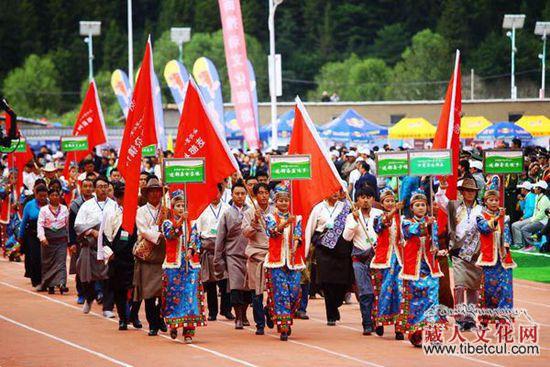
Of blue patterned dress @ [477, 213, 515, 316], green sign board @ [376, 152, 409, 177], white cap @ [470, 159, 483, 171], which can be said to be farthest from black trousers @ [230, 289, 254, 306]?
white cap @ [470, 159, 483, 171]

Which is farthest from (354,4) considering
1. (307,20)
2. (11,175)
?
(11,175)

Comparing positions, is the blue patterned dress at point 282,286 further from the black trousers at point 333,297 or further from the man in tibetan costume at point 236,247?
the black trousers at point 333,297

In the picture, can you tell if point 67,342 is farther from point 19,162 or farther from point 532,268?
point 19,162

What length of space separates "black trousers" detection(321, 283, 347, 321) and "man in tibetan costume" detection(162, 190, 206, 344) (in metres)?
1.95

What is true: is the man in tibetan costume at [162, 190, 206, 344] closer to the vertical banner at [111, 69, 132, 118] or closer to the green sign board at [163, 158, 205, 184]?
the green sign board at [163, 158, 205, 184]

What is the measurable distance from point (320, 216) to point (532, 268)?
7.14m

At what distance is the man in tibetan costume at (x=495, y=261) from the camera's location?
14.7 meters

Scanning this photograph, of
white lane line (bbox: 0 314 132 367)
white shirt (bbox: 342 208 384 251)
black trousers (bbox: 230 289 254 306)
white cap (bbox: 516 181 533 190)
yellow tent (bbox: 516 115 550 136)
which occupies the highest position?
yellow tent (bbox: 516 115 550 136)

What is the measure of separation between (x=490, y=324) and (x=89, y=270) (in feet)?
17.2

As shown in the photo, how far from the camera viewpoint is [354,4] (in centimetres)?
11056

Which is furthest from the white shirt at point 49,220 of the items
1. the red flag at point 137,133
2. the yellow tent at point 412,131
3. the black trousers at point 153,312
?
the yellow tent at point 412,131

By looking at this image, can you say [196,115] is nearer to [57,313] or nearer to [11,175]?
[57,313]

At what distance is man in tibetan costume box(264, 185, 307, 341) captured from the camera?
14812 mm

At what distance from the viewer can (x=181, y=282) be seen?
14.6 m
